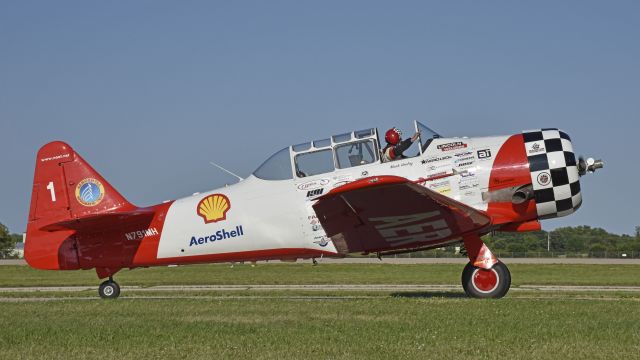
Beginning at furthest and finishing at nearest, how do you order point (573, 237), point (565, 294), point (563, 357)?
point (573, 237), point (565, 294), point (563, 357)

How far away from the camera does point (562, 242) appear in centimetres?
8606

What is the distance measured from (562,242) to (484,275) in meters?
74.6

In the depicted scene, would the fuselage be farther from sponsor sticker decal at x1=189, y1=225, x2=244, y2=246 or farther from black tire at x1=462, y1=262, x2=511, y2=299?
black tire at x1=462, y1=262, x2=511, y2=299

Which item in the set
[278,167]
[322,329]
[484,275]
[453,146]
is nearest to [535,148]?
[453,146]

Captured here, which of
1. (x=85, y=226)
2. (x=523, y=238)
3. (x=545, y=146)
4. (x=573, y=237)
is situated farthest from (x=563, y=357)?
(x=573, y=237)

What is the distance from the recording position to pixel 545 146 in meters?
14.4

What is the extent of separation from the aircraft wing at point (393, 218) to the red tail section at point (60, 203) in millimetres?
4484

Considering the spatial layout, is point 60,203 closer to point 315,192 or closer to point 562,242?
point 315,192

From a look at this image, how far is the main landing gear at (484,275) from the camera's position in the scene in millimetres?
14703

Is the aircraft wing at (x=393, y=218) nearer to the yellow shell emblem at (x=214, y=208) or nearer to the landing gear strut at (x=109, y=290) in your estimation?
the yellow shell emblem at (x=214, y=208)

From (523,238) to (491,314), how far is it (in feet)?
226

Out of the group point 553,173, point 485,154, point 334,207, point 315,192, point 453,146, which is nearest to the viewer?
point 553,173

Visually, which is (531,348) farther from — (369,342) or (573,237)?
(573,237)

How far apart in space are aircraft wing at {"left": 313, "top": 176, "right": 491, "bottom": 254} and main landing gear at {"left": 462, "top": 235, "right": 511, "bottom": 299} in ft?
1.03
